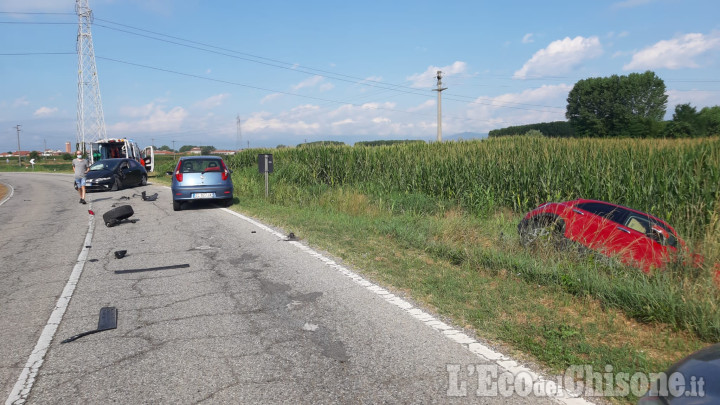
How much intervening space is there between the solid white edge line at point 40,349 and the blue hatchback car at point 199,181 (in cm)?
717

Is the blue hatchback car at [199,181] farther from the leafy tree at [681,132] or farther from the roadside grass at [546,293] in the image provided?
the leafy tree at [681,132]

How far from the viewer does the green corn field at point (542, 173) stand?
10210 millimetres

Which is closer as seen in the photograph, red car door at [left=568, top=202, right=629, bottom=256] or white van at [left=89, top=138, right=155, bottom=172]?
red car door at [left=568, top=202, right=629, bottom=256]

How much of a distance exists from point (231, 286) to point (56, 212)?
41.0 ft

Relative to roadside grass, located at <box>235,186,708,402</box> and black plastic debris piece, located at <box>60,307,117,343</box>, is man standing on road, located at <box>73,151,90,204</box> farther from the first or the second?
black plastic debris piece, located at <box>60,307,117,343</box>

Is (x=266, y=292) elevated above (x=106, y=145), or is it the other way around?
(x=106, y=145)

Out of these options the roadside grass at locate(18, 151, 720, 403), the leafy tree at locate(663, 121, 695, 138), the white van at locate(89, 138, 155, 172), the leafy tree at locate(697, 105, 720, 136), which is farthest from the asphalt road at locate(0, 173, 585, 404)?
the white van at locate(89, 138, 155, 172)

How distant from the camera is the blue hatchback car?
14.2m

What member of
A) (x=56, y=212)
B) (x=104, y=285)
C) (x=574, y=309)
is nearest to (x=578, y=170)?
(x=574, y=309)

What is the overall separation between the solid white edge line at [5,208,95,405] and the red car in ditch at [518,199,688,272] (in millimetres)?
6380

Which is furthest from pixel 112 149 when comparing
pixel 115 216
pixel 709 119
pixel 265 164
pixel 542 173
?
pixel 709 119

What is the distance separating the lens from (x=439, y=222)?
34.4 ft

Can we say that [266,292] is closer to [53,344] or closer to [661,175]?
[53,344]

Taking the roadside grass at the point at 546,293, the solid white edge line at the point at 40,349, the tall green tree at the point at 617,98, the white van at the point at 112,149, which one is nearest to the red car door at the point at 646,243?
the roadside grass at the point at 546,293
